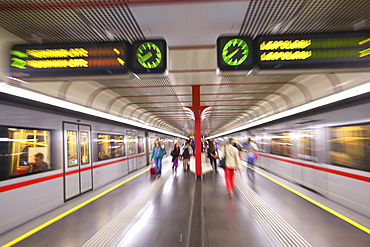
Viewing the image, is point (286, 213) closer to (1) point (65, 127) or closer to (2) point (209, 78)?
(2) point (209, 78)

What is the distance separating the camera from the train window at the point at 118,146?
962cm

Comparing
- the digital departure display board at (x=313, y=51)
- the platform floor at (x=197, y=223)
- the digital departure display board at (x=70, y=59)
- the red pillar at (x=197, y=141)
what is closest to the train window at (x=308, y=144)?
the platform floor at (x=197, y=223)

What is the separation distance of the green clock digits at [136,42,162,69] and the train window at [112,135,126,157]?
24.8 ft

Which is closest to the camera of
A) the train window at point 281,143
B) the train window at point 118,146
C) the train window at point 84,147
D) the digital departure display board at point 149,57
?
the digital departure display board at point 149,57

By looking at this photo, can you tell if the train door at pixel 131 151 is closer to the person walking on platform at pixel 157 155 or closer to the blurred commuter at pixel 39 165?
the person walking on platform at pixel 157 155

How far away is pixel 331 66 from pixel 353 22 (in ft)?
2.43

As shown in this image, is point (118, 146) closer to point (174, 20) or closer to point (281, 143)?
point (281, 143)

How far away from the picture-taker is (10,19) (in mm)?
2549

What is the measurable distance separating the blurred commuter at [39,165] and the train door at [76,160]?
0.81m

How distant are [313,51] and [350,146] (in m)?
3.67

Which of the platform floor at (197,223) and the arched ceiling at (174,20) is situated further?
the platform floor at (197,223)

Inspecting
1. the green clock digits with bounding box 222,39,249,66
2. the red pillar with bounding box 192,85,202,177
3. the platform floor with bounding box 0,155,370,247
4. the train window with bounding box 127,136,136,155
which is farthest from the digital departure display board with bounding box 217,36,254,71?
the train window with bounding box 127,136,136,155

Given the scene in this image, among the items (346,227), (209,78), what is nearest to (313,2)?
(209,78)

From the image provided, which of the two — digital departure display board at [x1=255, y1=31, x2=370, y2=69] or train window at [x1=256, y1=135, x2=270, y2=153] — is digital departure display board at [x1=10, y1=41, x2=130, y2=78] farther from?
train window at [x1=256, y1=135, x2=270, y2=153]
